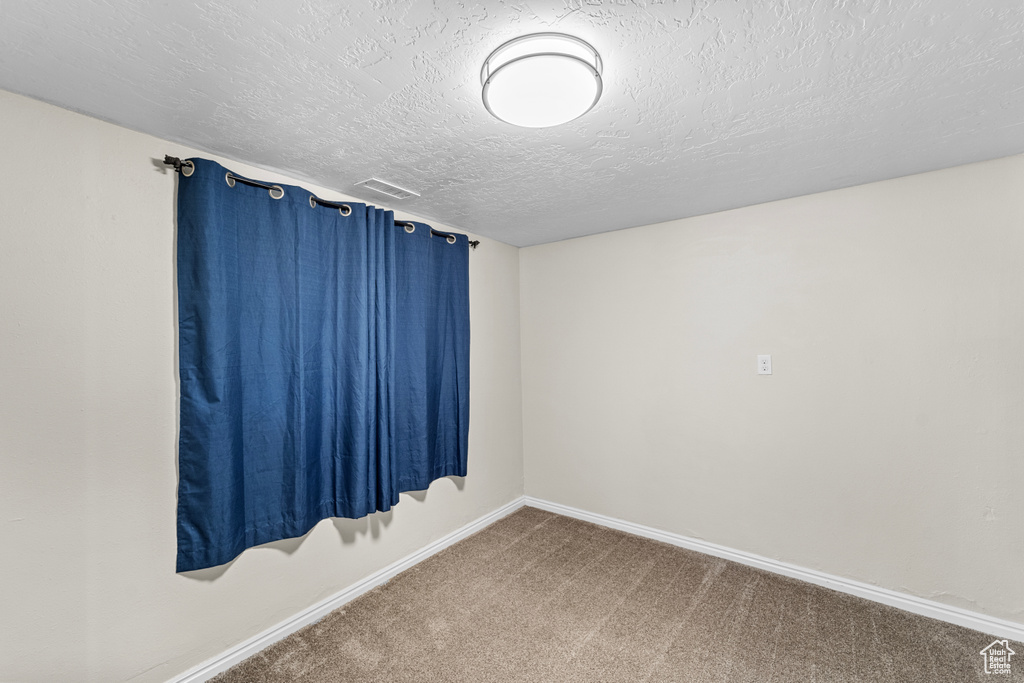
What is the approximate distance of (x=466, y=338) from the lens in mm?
3064

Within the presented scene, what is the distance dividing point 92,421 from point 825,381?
3412 mm

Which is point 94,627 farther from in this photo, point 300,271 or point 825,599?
point 825,599

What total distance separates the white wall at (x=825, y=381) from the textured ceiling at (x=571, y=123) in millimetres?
437

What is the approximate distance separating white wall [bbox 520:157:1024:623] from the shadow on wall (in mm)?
1458

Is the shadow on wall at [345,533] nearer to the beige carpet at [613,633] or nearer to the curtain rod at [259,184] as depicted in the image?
the beige carpet at [613,633]

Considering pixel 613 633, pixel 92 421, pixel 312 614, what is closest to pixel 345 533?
pixel 312 614

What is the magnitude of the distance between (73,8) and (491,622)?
2638mm

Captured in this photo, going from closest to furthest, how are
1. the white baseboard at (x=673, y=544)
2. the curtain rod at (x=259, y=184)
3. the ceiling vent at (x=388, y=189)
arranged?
1. the curtain rod at (x=259, y=184)
2. the white baseboard at (x=673, y=544)
3. the ceiling vent at (x=388, y=189)

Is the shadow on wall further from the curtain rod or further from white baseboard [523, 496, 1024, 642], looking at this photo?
the curtain rod

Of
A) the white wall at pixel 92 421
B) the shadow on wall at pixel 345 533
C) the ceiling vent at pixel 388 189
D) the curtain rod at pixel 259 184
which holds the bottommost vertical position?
the shadow on wall at pixel 345 533

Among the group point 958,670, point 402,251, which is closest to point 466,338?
point 402,251

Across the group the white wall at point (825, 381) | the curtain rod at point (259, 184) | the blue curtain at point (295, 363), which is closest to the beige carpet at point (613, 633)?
the white wall at point (825, 381)

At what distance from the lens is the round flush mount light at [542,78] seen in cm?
117

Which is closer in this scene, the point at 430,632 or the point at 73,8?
the point at 73,8
